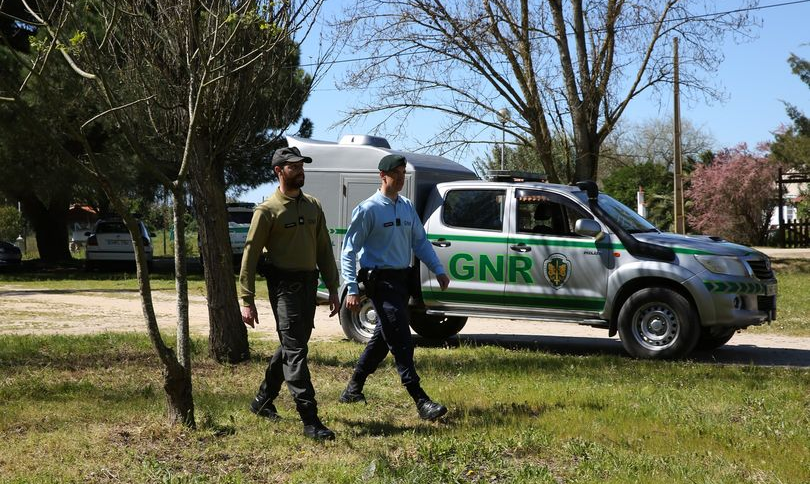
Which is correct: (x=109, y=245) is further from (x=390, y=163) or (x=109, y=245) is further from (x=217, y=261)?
(x=390, y=163)

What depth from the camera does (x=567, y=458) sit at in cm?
609

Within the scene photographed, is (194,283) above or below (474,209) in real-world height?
below

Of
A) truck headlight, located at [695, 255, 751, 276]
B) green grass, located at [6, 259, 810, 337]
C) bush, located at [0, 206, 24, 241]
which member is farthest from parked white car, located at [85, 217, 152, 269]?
bush, located at [0, 206, 24, 241]

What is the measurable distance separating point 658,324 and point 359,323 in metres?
3.51

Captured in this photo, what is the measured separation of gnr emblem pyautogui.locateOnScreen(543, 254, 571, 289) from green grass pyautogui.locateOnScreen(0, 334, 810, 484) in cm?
135

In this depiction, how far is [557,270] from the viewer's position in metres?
11.3

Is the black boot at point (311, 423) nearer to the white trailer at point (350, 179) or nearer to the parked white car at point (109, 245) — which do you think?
the white trailer at point (350, 179)

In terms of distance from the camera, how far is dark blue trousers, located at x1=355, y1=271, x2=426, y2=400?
7297 mm

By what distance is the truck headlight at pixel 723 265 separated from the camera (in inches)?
423

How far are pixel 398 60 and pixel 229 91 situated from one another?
11.9 m

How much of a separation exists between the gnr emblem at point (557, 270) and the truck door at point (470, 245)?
49cm

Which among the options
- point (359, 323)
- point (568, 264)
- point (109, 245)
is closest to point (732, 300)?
point (568, 264)

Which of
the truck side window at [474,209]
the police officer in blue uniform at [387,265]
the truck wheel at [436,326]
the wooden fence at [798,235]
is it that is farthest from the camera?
the wooden fence at [798,235]

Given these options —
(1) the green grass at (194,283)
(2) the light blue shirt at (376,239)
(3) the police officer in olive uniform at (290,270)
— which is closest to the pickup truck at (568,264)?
(1) the green grass at (194,283)
